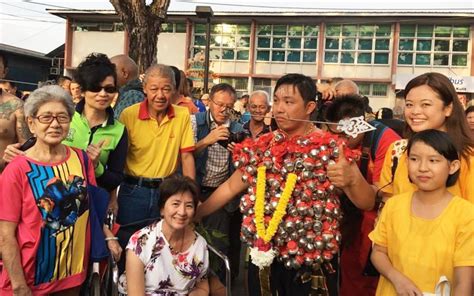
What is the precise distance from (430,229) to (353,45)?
29.6m

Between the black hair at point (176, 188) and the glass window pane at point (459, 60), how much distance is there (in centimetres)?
2986

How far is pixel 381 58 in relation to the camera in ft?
98.4

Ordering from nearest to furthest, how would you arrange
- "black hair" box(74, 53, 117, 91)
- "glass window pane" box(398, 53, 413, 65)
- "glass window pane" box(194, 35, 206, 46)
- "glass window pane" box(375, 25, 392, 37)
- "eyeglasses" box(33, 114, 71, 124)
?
"eyeglasses" box(33, 114, 71, 124)
"black hair" box(74, 53, 117, 91)
"glass window pane" box(398, 53, 413, 65)
"glass window pane" box(375, 25, 392, 37)
"glass window pane" box(194, 35, 206, 46)

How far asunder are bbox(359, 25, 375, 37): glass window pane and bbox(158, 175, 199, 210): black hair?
29243 millimetres

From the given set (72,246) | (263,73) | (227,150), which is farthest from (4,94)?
Result: (263,73)

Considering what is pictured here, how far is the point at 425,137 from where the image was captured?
2.37 metres

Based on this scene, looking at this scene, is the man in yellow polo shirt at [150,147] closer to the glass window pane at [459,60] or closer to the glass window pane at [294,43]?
the glass window pane at [294,43]

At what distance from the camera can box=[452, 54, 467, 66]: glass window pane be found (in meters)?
29.1

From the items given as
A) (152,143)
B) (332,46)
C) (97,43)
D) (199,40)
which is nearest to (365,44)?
(332,46)

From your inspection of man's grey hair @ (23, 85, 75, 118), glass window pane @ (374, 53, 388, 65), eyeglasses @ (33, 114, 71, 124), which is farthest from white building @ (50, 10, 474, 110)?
eyeglasses @ (33, 114, 71, 124)

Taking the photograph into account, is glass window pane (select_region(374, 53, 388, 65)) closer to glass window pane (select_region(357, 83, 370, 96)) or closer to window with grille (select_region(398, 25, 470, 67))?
window with grille (select_region(398, 25, 470, 67))

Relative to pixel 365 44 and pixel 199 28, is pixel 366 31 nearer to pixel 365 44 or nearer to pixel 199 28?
pixel 365 44

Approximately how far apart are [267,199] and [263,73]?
28663 millimetres

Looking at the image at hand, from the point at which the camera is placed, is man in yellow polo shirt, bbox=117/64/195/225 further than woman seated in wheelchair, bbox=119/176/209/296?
Yes
